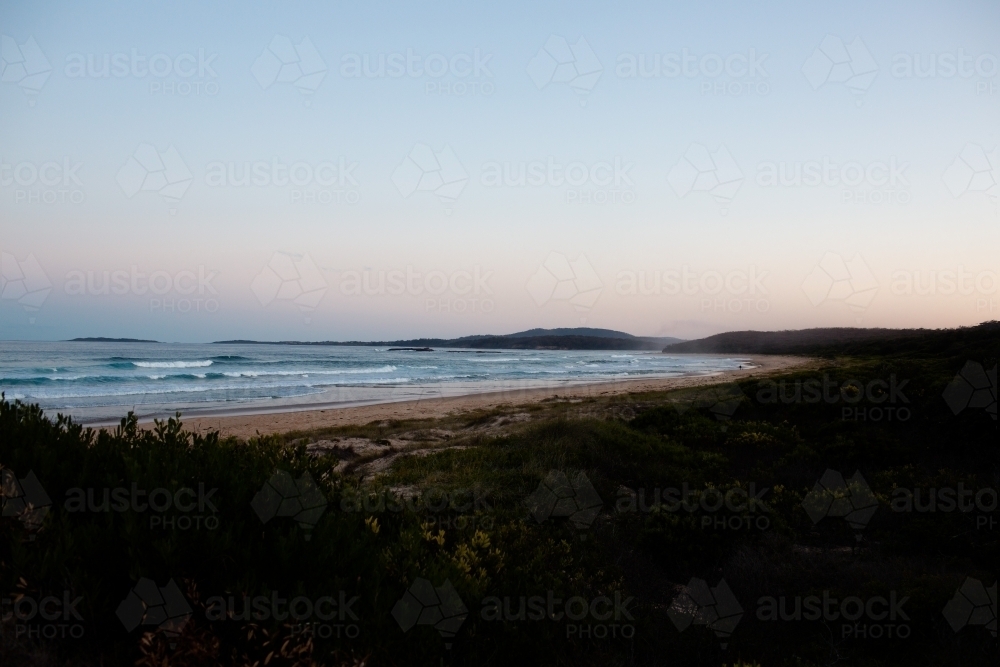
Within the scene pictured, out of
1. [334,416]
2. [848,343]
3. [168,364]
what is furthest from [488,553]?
[848,343]

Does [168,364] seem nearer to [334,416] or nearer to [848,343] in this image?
[334,416]

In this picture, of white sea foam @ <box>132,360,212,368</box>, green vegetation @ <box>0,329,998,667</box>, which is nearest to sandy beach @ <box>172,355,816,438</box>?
green vegetation @ <box>0,329,998,667</box>

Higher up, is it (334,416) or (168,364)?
(168,364)

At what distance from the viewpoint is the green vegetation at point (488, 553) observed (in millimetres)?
3090

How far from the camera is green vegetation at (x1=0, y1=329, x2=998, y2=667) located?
309 cm

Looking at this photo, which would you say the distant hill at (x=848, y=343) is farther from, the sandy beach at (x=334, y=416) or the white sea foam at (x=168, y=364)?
the white sea foam at (x=168, y=364)

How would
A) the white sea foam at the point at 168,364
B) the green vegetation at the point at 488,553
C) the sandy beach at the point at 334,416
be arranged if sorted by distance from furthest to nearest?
the white sea foam at the point at 168,364, the sandy beach at the point at 334,416, the green vegetation at the point at 488,553

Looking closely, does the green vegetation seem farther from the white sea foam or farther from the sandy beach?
the white sea foam

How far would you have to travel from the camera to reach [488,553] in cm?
498

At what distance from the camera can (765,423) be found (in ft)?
37.0

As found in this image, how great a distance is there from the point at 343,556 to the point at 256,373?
5011cm

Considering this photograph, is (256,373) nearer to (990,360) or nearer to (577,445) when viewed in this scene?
(577,445)

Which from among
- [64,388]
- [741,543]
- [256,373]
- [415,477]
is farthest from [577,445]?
[256,373]

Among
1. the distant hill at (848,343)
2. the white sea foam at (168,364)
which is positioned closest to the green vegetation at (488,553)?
the distant hill at (848,343)
